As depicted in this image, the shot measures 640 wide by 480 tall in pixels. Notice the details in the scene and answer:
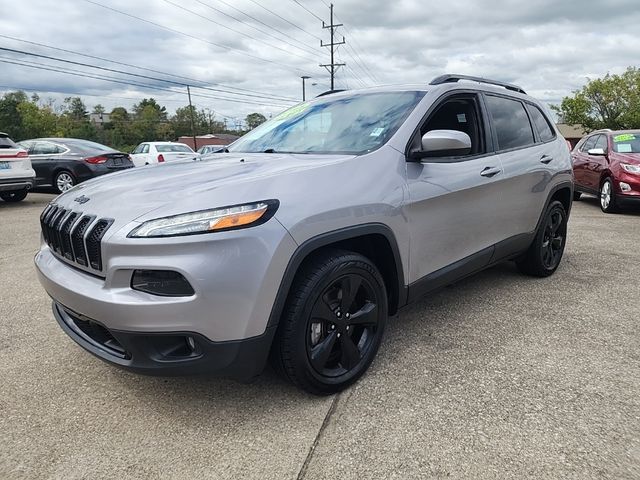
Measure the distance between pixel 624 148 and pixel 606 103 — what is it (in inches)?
1624

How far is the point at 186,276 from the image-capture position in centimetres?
198

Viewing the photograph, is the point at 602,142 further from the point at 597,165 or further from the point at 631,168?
the point at 631,168

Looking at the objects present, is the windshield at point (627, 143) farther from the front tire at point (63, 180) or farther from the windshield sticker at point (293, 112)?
the front tire at point (63, 180)

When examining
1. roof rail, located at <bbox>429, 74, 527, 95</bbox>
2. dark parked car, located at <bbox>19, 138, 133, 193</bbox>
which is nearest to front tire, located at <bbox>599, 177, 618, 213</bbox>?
roof rail, located at <bbox>429, 74, 527, 95</bbox>

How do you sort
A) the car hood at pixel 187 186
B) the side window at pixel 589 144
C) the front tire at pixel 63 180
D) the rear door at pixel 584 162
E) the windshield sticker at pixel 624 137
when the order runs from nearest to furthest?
1. the car hood at pixel 187 186
2. the windshield sticker at pixel 624 137
3. the rear door at pixel 584 162
4. the side window at pixel 589 144
5. the front tire at pixel 63 180

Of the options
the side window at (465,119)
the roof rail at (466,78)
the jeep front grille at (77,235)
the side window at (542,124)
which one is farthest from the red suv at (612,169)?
the jeep front grille at (77,235)

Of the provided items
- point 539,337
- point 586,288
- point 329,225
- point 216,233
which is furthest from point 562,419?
point 586,288

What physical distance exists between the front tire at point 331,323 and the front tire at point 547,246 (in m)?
2.30

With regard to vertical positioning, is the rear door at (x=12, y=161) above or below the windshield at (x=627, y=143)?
below

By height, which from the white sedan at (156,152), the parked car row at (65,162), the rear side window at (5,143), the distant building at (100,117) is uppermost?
the rear side window at (5,143)

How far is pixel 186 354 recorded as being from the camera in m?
2.15

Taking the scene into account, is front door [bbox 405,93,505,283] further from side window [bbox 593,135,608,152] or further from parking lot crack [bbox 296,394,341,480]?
side window [bbox 593,135,608,152]

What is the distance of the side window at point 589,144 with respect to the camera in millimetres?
10375

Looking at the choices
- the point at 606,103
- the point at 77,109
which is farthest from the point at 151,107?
the point at 606,103
